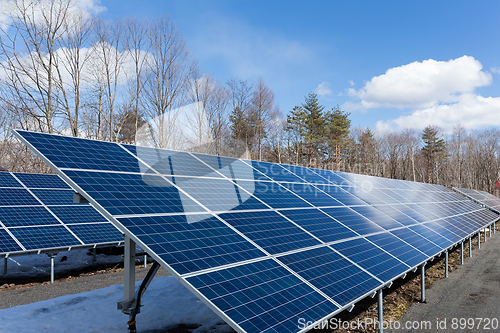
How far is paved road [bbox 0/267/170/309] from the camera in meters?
10.5

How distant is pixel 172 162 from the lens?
8.44 m

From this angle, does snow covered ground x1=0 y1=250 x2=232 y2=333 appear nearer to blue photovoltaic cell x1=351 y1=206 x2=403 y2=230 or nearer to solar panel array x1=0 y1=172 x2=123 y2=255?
solar panel array x1=0 y1=172 x2=123 y2=255

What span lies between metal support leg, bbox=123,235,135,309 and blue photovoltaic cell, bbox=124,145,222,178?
2.18m

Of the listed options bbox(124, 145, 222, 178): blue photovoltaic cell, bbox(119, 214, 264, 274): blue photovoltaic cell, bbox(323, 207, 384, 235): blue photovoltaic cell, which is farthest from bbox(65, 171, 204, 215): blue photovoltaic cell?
bbox(323, 207, 384, 235): blue photovoltaic cell

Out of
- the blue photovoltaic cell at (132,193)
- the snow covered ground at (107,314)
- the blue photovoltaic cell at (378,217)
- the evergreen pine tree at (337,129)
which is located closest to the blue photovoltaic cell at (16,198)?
the snow covered ground at (107,314)

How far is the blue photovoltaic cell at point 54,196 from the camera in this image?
50.7ft

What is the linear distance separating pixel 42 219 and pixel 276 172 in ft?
36.7

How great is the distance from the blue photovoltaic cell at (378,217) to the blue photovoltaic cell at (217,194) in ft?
17.0

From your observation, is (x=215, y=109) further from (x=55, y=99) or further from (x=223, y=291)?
(x=223, y=291)

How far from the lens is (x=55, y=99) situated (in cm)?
2678

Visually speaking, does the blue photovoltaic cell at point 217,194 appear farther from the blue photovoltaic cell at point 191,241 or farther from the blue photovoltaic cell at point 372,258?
the blue photovoltaic cell at point 372,258

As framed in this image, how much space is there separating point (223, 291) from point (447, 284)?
12920mm

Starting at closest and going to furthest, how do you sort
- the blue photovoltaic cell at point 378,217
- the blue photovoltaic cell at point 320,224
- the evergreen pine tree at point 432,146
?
the blue photovoltaic cell at point 320,224 < the blue photovoltaic cell at point 378,217 < the evergreen pine tree at point 432,146

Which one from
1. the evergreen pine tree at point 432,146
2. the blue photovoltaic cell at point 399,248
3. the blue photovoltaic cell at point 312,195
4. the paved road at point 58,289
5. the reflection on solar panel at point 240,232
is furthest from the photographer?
the evergreen pine tree at point 432,146
